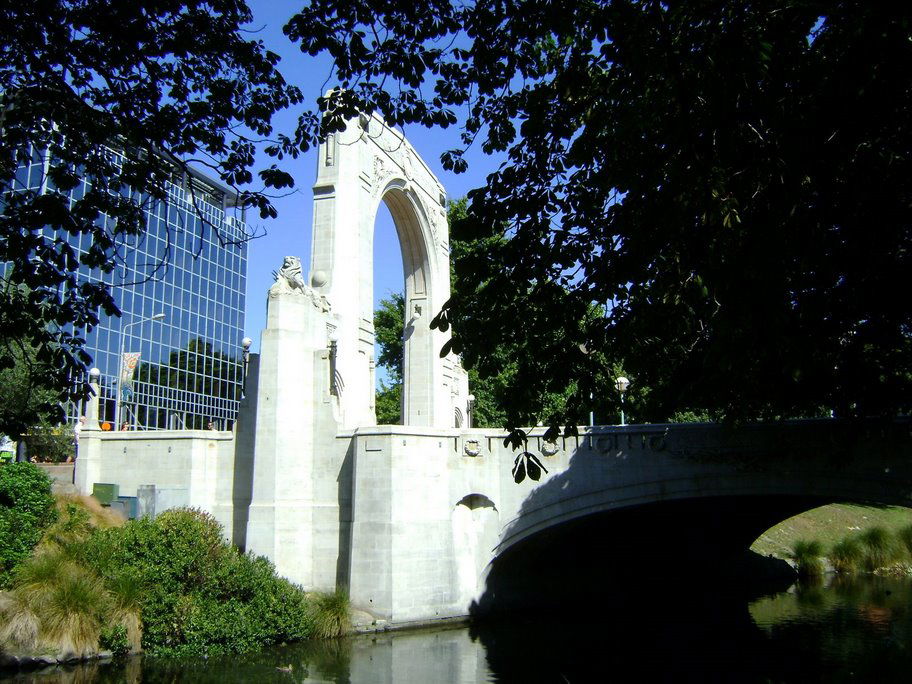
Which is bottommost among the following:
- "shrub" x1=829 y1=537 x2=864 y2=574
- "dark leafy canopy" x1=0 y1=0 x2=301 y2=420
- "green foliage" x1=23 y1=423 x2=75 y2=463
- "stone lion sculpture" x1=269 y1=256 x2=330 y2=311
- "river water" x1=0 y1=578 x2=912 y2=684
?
"river water" x1=0 y1=578 x2=912 y2=684

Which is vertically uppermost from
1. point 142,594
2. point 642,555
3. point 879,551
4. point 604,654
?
point 142,594

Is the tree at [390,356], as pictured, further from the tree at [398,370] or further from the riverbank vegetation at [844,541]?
the riverbank vegetation at [844,541]

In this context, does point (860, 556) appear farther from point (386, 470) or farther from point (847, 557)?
point (386, 470)

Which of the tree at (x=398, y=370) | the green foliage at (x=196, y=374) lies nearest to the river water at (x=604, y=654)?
the tree at (x=398, y=370)

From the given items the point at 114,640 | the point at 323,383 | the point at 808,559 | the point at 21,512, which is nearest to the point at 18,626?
Answer: the point at 114,640

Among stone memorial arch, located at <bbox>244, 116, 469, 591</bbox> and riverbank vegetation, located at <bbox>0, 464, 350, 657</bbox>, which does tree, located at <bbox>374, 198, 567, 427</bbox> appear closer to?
stone memorial arch, located at <bbox>244, 116, 469, 591</bbox>

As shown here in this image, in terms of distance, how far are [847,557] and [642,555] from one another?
8.75m

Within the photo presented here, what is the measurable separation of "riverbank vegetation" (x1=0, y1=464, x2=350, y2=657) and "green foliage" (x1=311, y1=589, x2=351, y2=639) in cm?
2

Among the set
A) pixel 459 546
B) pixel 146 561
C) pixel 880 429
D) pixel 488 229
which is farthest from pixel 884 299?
pixel 146 561

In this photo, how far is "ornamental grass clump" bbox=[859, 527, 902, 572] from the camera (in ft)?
103

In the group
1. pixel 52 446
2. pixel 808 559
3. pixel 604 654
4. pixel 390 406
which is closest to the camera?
pixel 604 654

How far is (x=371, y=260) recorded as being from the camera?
79.5 ft

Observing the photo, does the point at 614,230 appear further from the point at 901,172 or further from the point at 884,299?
the point at 884,299

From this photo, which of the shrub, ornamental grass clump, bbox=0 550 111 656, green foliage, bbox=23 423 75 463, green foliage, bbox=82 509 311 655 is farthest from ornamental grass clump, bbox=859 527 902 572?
green foliage, bbox=23 423 75 463
